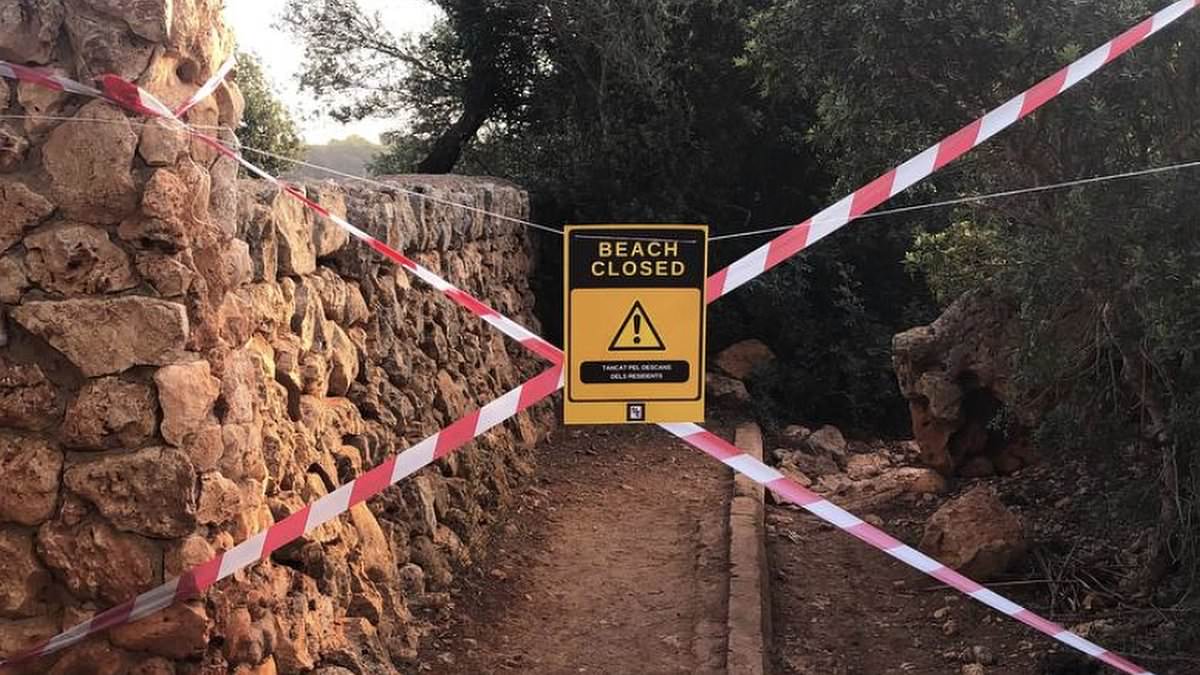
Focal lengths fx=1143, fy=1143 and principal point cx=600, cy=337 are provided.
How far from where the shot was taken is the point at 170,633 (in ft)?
11.7

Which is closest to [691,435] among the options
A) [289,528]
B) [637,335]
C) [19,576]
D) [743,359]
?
[637,335]

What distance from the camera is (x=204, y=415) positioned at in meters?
3.63

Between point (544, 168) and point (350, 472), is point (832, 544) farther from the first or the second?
point (544, 168)

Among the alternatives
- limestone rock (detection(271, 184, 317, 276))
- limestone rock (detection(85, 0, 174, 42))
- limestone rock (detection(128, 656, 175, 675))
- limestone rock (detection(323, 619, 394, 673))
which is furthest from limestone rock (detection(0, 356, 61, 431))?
limestone rock (detection(323, 619, 394, 673))

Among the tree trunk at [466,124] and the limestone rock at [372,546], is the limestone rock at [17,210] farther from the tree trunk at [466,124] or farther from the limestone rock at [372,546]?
the tree trunk at [466,124]

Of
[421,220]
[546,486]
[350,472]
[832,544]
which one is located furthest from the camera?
[546,486]

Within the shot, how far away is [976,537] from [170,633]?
4884 mm

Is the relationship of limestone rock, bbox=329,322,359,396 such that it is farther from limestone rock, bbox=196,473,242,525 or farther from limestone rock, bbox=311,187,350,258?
limestone rock, bbox=196,473,242,525

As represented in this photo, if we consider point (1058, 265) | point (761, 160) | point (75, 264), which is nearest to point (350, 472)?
point (75, 264)

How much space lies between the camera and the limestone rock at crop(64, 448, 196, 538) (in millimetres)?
3453

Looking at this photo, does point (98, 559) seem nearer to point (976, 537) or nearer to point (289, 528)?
point (289, 528)

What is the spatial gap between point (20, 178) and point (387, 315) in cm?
280

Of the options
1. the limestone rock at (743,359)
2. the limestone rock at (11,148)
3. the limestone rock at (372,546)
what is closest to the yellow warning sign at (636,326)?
the limestone rock at (11,148)

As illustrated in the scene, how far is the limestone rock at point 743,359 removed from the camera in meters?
12.4
